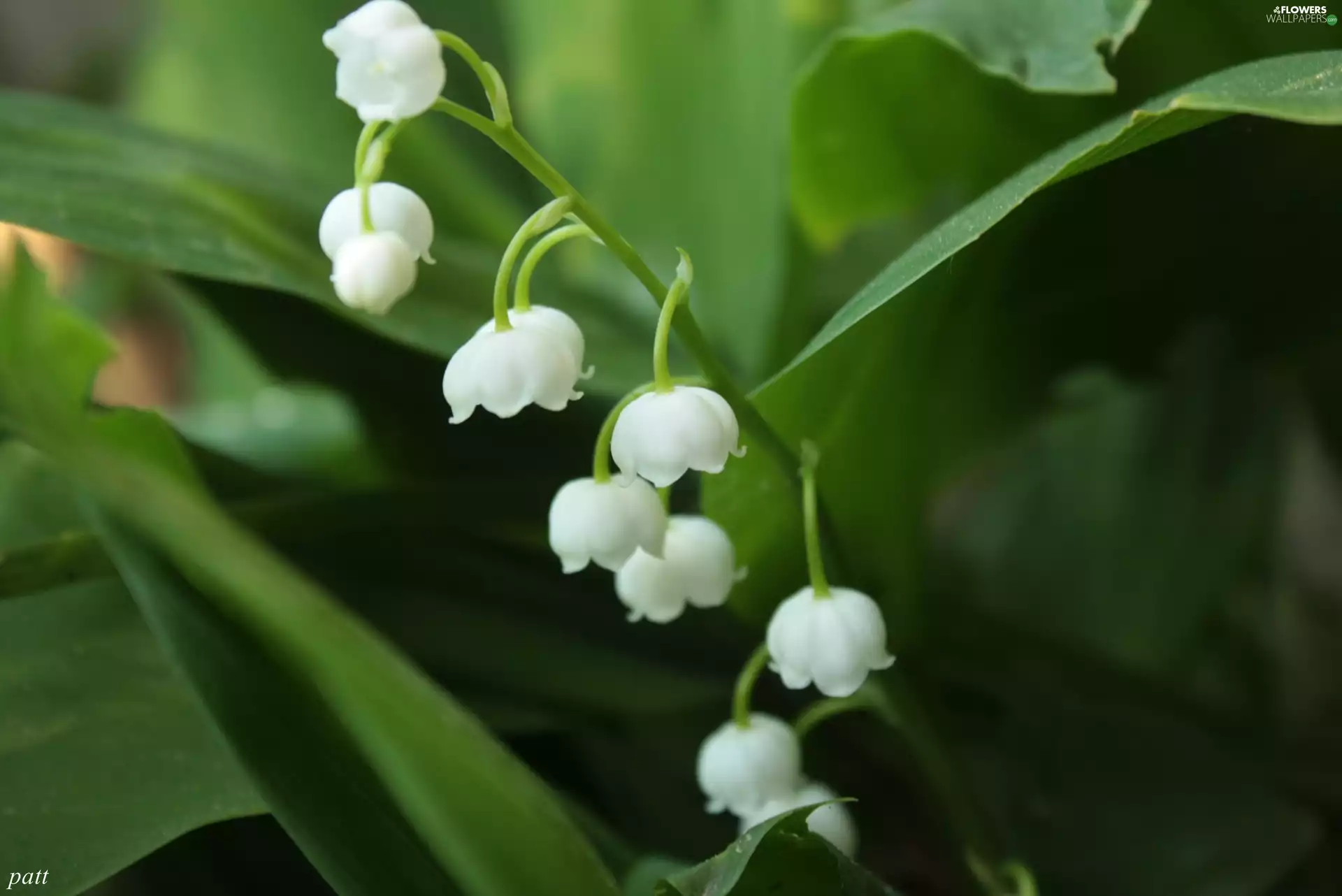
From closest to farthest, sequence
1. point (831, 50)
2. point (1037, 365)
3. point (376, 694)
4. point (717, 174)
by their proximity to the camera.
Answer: point (376, 694) → point (831, 50) → point (1037, 365) → point (717, 174)

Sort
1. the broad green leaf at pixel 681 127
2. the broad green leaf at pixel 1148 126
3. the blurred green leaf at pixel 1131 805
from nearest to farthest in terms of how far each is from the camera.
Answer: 1. the broad green leaf at pixel 1148 126
2. the blurred green leaf at pixel 1131 805
3. the broad green leaf at pixel 681 127

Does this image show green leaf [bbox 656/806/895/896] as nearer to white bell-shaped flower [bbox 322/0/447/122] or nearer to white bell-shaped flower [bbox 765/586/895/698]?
white bell-shaped flower [bbox 765/586/895/698]

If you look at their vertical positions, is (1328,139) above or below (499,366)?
above

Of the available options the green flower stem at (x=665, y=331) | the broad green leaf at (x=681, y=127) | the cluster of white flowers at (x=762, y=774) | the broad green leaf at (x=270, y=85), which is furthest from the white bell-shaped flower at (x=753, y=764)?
the broad green leaf at (x=270, y=85)

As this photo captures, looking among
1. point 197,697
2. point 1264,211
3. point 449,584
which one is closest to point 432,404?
point 449,584

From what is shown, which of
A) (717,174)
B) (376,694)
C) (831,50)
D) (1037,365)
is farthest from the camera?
(717,174)

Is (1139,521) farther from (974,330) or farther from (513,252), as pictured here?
(513,252)

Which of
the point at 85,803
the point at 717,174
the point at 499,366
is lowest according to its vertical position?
the point at 85,803

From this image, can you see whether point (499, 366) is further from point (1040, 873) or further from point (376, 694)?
point (1040, 873)

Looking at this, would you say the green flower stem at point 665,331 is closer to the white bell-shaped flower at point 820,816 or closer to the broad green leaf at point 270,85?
the white bell-shaped flower at point 820,816
